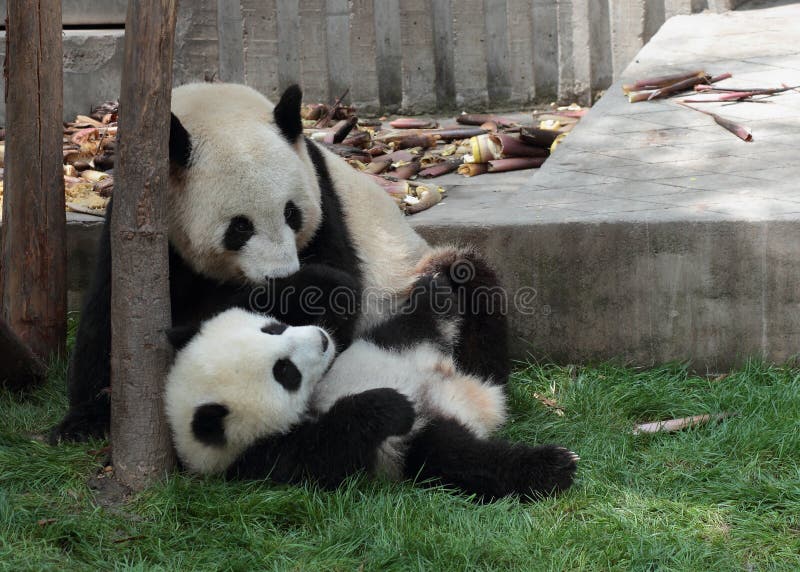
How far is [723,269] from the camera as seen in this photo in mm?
4340

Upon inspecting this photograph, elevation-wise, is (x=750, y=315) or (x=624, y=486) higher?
(x=750, y=315)

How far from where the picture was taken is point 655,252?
14.5 feet

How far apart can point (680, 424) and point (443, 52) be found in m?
5.44

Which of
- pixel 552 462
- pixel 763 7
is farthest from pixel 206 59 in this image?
pixel 552 462

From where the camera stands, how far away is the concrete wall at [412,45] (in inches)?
333

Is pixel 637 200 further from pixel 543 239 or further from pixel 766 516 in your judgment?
pixel 766 516

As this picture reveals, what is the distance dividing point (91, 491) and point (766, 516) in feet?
8.14

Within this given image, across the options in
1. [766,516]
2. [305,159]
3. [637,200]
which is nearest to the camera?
[766,516]

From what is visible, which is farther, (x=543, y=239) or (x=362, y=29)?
(x=362, y=29)

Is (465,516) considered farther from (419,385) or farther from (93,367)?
(93,367)

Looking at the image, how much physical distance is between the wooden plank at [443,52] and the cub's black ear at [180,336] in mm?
5648

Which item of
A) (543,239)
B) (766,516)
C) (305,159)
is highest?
(305,159)

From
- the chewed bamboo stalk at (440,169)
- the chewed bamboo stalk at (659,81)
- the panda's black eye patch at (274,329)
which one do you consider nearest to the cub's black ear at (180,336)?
the panda's black eye patch at (274,329)

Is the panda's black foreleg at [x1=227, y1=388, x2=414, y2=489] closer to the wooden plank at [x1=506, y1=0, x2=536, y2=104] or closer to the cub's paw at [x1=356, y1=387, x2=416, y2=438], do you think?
the cub's paw at [x1=356, y1=387, x2=416, y2=438]
